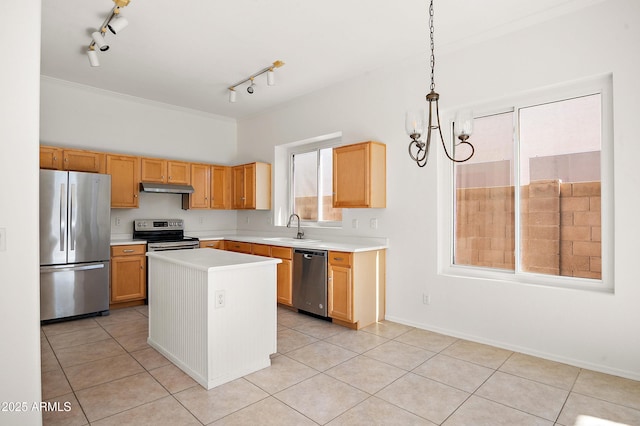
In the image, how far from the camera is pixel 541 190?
3131 millimetres

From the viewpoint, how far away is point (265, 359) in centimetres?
283

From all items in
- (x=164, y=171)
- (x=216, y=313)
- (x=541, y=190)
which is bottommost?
(x=216, y=313)

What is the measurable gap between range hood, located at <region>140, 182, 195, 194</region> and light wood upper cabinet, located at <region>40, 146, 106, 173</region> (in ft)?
1.79

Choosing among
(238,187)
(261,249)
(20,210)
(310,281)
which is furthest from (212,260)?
(238,187)

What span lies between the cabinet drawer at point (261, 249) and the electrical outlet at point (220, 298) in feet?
7.11

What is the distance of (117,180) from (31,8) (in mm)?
3426

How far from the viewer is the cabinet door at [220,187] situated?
19.2ft

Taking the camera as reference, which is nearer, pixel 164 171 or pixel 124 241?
pixel 124 241

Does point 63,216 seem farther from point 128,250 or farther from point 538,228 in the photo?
point 538,228

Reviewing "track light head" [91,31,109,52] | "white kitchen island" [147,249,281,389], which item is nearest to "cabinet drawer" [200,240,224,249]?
"white kitchen island" [147,249,281,389]

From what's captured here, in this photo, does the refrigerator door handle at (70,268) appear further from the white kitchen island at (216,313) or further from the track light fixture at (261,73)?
the track light fixture at (261,73)

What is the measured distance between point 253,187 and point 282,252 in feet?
5.00

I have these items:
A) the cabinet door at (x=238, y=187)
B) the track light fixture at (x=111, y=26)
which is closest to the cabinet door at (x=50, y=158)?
the track light fixture at (x=111, y=26)

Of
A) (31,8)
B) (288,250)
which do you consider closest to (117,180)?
(288,250)
